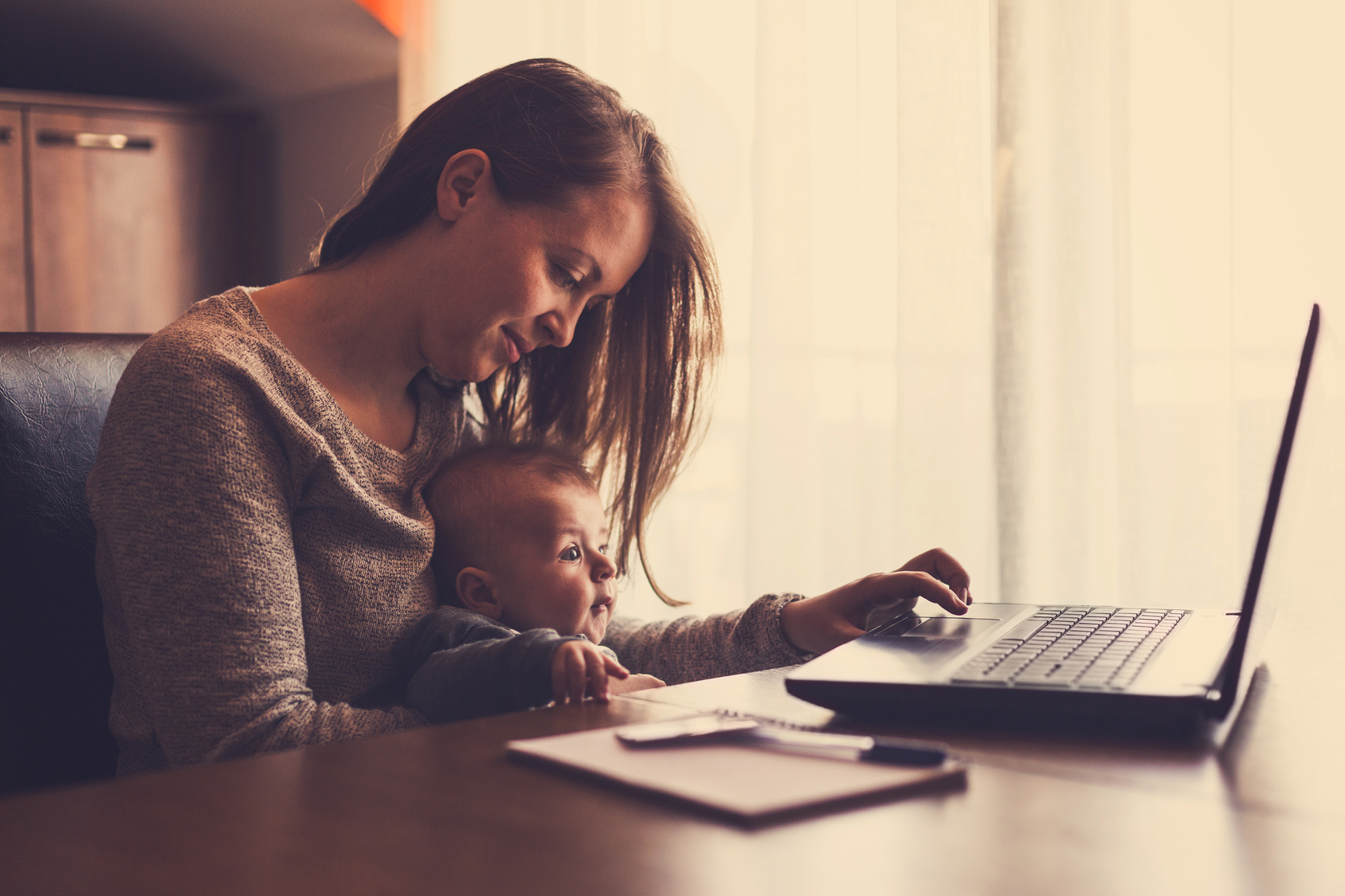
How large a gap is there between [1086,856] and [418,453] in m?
0.87

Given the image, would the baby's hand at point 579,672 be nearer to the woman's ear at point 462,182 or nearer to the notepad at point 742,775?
the notepad at point 742,775

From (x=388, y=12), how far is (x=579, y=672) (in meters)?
2.25

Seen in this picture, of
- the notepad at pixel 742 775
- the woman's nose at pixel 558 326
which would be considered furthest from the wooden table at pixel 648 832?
the woman's nose at pixel 558 326

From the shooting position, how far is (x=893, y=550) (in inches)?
74.0

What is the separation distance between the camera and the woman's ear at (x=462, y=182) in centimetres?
118

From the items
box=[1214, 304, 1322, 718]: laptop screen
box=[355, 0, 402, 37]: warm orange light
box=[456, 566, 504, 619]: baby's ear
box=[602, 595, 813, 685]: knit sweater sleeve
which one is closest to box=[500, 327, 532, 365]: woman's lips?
box=[456, 566, 504, 619]: baby's ear

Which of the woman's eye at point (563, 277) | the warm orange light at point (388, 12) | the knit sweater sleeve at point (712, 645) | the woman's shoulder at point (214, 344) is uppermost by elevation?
the warm orange light at point (388, 12)

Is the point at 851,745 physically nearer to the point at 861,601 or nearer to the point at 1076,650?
the point at 1076,650

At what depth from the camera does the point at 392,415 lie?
4.03ft

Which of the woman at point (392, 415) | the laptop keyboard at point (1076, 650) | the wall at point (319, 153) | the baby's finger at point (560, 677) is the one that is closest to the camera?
the laptop keyboard at point (1076, 650)

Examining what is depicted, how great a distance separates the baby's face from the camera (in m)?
1.20

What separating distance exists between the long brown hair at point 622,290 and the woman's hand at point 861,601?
0.30 m

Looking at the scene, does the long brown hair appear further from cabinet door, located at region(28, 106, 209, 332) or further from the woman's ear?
cabinet door, located at region(28, 106, 209, 332)

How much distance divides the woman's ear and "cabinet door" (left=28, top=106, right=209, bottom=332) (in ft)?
6.04
